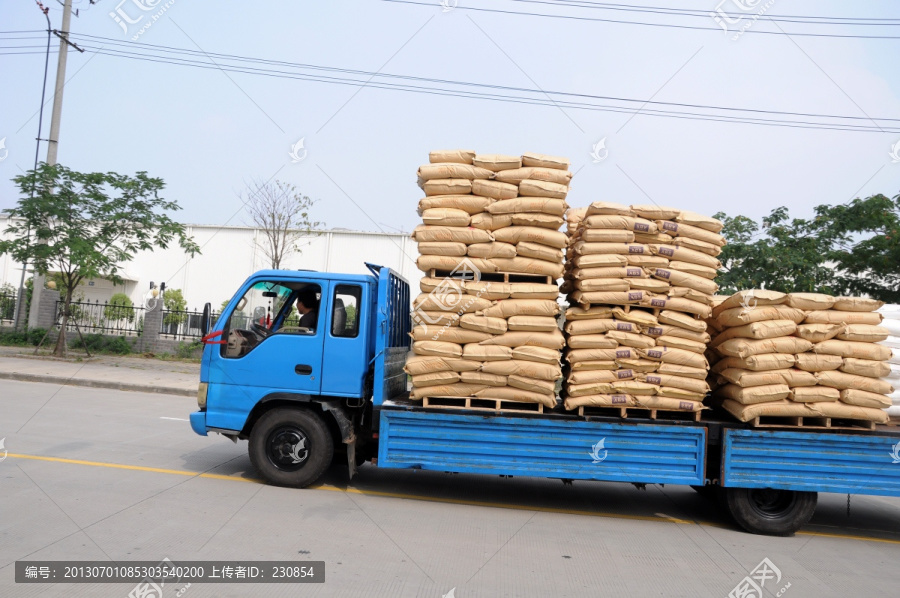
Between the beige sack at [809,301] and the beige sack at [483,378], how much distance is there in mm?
2928

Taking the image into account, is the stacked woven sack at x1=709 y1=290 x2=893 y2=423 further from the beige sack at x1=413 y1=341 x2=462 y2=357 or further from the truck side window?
the truck side window

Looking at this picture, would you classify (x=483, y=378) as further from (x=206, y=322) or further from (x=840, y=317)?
(x=840, y=317)

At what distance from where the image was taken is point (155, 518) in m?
5.49

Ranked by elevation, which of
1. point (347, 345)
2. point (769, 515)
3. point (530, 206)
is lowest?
point (769, 515)

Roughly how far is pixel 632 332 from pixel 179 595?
449cm

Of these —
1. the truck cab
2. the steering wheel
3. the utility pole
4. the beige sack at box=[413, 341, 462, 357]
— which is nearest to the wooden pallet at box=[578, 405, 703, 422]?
the beige sack at box=[413, 341, 462, 357]

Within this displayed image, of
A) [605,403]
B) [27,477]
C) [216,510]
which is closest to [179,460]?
[27,477]

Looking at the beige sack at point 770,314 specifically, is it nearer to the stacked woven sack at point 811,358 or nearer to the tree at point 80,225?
the stacked woven sack at point 811,358

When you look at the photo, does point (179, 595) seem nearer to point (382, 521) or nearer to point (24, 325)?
point (382, 521)

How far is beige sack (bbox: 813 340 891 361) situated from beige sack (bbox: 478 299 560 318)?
262cm

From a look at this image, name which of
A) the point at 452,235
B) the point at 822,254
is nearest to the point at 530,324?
the point at 452,235

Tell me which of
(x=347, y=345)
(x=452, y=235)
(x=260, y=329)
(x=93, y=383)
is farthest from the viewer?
(x=93, y=383)

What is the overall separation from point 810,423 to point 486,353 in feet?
11.2

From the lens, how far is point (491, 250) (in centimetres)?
639
